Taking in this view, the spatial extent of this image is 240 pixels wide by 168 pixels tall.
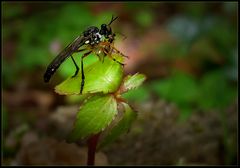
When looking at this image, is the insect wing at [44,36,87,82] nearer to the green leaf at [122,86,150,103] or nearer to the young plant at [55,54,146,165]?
the young plant at [55,54,146,165]

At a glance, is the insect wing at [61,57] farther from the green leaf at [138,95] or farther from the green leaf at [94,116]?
the green leaf at [138,95]

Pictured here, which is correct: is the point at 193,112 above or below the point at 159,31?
below

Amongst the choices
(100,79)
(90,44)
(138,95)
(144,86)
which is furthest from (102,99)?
(144,86)

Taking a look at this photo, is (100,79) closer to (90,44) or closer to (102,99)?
(102,99)

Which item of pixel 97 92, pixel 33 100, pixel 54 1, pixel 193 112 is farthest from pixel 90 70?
pixel 54 1

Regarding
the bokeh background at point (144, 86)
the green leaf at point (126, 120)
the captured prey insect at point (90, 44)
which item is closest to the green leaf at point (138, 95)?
the bokeh background at point (144, 86)

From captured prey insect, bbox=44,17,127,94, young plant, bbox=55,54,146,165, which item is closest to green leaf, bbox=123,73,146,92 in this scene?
young plant, bbox=55,54,146,165

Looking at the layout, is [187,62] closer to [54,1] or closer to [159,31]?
[159,31]
